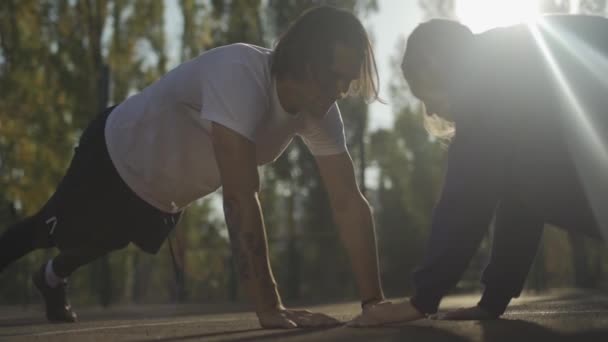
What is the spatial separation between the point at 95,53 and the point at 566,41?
12.8 meters

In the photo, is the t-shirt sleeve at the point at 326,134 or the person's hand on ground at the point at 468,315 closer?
the person's hand on ground at the point at 468,315

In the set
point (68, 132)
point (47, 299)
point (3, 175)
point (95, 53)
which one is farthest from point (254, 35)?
point (47, 299)

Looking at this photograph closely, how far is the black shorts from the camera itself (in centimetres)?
378

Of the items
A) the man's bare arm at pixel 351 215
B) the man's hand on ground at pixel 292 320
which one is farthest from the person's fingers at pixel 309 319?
the man's bare arm at pixel 351 215

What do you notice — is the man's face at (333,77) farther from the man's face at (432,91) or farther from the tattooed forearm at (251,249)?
the tattooed forearm at (251,249)

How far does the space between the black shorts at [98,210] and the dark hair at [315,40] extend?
1.08 meters

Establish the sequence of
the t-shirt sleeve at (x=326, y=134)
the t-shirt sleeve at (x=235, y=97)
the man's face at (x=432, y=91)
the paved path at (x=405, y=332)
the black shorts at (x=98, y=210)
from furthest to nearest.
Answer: the black shorts at (x=98, y=210), the t-shirt sleeve at (x=326, y=134), the t-shirt sleeve at (x=235, y=97), the man's face at (x=432, y=91), the paved path at (x=405, y=332)

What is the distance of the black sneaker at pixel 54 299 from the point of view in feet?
14.1

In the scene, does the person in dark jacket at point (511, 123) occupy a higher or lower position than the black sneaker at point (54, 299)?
higher

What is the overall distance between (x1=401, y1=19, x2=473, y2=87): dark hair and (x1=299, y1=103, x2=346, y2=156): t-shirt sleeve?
0.70 meters

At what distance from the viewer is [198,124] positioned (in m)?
3.41

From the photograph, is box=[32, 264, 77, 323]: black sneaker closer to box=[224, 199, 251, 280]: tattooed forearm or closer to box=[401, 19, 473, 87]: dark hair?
box=[224, 199, 251, 280]: tattooed forearm

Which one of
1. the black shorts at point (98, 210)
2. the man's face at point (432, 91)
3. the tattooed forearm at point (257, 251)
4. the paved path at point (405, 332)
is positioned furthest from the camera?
the black shorts at point (98, 210)

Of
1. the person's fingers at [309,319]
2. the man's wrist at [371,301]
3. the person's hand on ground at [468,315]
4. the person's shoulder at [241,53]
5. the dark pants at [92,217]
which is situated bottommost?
the person's hand on ground at [468,315]
